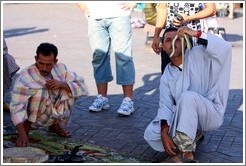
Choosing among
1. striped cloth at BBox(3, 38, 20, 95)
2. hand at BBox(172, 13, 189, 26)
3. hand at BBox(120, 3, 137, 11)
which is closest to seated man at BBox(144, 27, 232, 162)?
hand at BBox(172, 13, 189, 26)

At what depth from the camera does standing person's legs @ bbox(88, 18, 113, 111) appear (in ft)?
19.6

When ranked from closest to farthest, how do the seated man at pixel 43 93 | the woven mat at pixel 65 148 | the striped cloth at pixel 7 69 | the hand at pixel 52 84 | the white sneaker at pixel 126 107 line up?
the woven mat at pixel 65 148 < the seated man at pixel 43 93 < the hand at pixel 52 84 < the striped cloth at pixel 7 69 < the white sneaker at pixel 126 107

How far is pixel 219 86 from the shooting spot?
4.57 m

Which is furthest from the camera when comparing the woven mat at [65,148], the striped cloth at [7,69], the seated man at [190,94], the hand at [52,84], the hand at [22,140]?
the striped cloth at [7,69]

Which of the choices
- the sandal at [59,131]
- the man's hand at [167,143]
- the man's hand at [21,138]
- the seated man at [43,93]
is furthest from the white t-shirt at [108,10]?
the man's hand at [167,143]

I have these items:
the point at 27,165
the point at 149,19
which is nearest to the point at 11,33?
the point at 149,19

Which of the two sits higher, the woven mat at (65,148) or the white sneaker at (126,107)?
the woven mat at (65,148)

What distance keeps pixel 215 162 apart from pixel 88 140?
1124 millimetres

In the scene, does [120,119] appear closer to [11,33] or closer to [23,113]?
[23,113]

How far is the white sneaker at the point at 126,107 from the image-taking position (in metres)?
5.96

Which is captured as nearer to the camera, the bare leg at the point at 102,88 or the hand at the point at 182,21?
the hand at the point at 182,21

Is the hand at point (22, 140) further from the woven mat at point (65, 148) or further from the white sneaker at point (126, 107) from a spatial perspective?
the white sneaker at point (126, 107)

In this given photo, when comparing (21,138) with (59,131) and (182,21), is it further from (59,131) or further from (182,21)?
(182,21)

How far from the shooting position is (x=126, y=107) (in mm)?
5984
